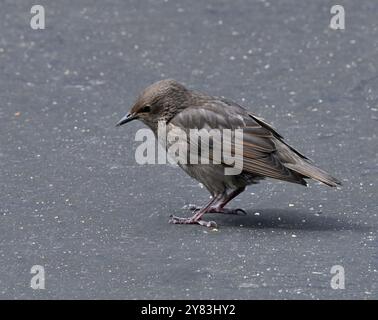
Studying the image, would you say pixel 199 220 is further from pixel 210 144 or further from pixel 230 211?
pixel 210 144

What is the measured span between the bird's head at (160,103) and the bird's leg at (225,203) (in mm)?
729

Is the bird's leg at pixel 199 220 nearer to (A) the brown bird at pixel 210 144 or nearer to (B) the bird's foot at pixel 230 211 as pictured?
(A) the brown bird at pixel 210 144

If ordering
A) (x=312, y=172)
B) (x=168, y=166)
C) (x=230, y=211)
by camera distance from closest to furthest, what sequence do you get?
(x=312, y=172), (x=230, y=211), (x=168, y=166)

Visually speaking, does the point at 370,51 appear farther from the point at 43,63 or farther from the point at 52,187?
the point at 52,187

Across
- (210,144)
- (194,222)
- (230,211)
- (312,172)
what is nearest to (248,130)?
(210,144)

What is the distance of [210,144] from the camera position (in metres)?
8.80

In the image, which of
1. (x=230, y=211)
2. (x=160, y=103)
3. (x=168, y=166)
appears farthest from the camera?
(x=168, y=166)

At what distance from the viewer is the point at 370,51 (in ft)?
40.5

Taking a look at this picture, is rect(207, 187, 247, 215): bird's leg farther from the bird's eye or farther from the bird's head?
the bird's eye

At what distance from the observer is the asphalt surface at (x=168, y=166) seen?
314 inches

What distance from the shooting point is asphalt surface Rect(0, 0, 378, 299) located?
26.2 feet

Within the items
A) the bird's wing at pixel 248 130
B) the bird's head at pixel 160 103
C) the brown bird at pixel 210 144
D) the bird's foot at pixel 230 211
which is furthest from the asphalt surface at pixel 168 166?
the bird's head at pixel 160 103

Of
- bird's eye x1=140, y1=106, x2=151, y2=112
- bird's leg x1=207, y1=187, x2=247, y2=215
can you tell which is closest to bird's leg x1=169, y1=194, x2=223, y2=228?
bird's leg x1=207, y1=187, x2=247, y2=215

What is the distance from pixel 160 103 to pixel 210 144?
21.9 inches
